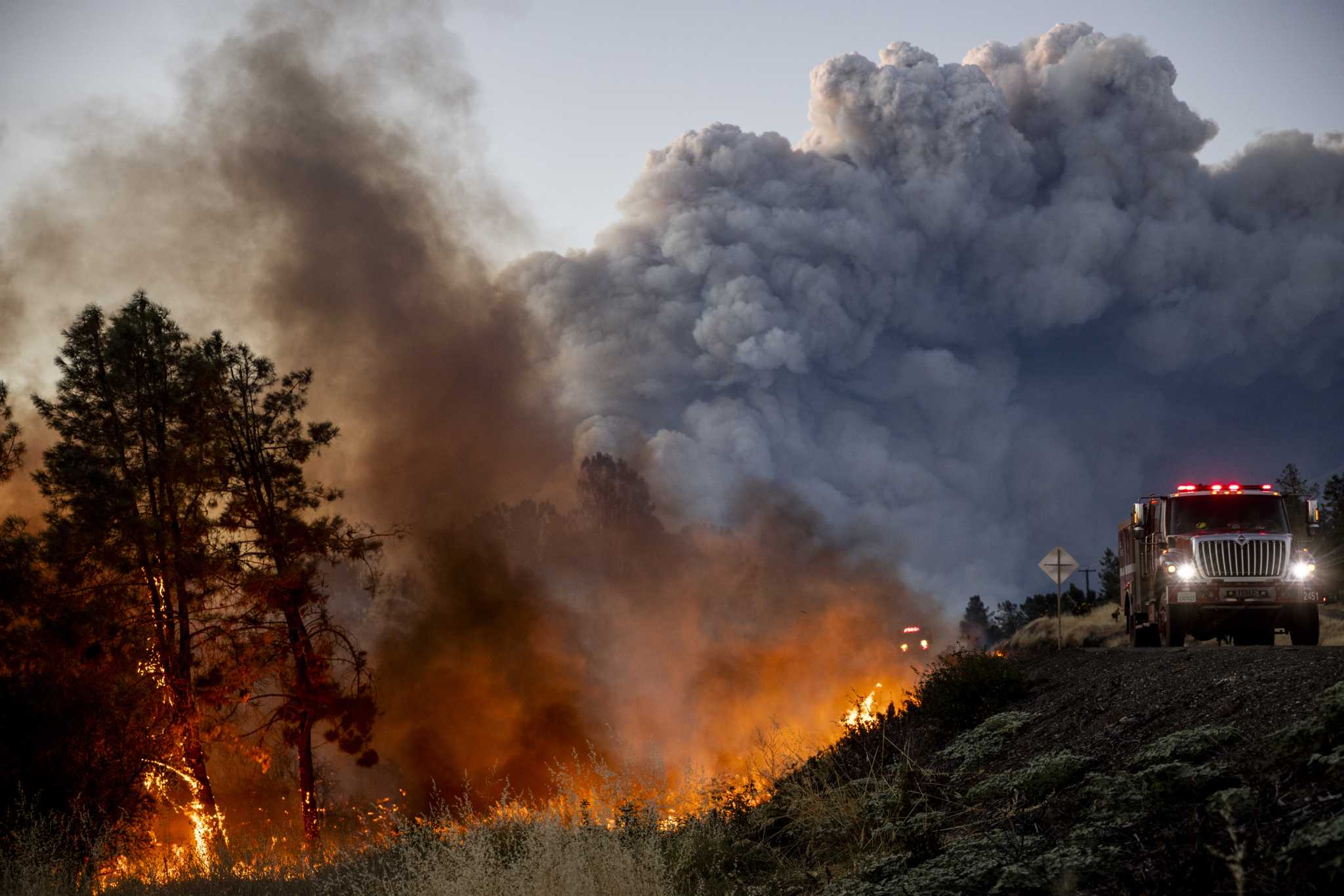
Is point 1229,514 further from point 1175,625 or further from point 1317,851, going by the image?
point 1317,851

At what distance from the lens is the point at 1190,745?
725 centimetres

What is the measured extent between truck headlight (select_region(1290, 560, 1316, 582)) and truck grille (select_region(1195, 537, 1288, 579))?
17 cm

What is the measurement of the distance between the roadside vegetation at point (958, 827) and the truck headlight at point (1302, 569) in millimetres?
7254

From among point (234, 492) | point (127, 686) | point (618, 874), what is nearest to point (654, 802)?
point (618, 874)

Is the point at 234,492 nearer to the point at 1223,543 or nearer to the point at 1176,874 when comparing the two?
the point at 1223,543

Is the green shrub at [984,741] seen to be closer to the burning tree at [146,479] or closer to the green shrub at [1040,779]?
the green shrub at [1040,779]

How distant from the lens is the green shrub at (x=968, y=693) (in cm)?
1412

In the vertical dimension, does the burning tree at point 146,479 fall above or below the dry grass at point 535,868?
above

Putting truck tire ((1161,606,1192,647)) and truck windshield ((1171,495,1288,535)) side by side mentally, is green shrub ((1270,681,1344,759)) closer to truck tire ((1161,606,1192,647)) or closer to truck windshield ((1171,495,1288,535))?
truck tire ((1161,606,1192,647))

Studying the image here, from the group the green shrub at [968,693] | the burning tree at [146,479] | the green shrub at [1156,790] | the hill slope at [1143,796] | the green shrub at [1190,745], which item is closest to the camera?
the hill slope at [1143,796]

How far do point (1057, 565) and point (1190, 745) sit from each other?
19905mm

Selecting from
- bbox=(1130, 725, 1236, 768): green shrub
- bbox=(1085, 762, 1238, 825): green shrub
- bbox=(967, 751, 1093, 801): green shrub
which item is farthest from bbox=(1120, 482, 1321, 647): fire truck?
bbox=(1085, 762, 1238, 825): green shrub

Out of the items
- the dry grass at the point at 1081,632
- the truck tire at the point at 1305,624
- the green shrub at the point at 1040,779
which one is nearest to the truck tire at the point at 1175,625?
the truck tire at the point at 1305,624

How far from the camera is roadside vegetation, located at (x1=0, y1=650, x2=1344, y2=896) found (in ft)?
18.1
